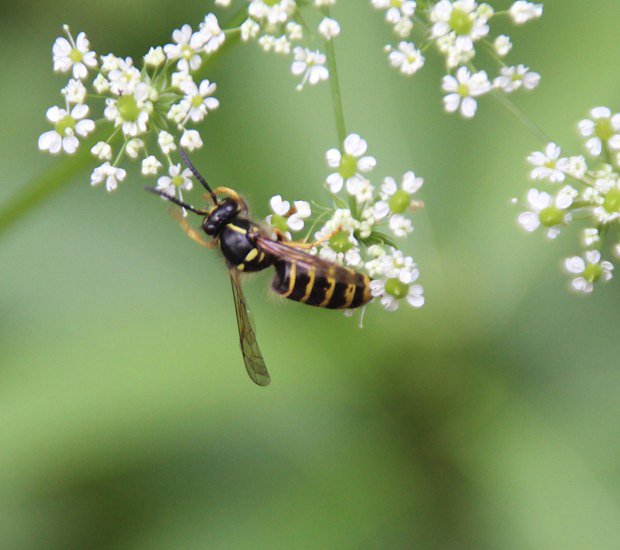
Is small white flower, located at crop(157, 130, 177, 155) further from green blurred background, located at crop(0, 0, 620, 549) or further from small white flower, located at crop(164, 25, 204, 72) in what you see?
green blurred background, located at crop(0, 0, 620, 549)

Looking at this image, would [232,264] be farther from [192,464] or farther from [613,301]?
[613,301]

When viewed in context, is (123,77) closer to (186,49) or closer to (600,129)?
(186,49)

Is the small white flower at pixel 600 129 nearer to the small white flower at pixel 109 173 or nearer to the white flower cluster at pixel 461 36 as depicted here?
the white flower cluster at pixel 461 36

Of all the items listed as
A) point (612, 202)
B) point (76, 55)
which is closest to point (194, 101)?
point (76, 55)

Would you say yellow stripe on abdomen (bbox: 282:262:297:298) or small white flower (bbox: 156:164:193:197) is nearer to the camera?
yellow stripe on abdomen (bbox: 282:262:297:298)

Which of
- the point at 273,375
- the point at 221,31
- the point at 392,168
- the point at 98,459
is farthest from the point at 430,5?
the point at 98,459

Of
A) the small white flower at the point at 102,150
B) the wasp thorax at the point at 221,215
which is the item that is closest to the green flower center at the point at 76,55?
the small white flower at the point at 102,150

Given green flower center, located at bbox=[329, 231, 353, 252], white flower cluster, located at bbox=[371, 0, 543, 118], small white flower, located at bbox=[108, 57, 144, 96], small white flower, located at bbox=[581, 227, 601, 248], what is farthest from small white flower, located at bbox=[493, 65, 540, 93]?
small white flower, located at bbox=[108, 57, 144, 96]
